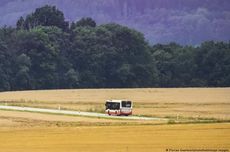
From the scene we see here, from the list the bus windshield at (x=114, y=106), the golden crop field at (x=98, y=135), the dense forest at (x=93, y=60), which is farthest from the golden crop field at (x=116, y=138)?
the dense forest at (x=93, y=60)

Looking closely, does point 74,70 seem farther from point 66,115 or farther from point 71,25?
point 66,115

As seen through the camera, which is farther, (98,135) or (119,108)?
(119,108)

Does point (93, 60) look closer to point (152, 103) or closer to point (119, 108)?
point (152, 103)

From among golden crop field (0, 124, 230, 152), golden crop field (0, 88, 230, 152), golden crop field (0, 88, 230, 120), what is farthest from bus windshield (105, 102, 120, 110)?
golden crop field (0, 124, 230, 152)

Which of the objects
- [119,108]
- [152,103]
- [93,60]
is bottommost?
[119,108]

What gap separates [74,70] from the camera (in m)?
123

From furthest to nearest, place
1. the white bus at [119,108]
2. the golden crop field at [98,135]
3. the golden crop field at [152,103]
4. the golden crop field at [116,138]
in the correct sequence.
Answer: the golden crop field at [152,103], the white bus at [119,108], the golden crop field at [98,135], the golden crop field at [116,138]

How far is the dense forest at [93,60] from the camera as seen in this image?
11519cm

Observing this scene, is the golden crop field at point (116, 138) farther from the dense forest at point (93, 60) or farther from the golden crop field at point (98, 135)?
the dense forest at point (93, 60)

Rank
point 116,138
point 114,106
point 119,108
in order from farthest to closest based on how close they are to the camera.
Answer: point 114,106 → point 119,108 → point 116,138

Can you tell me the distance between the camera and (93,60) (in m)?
124

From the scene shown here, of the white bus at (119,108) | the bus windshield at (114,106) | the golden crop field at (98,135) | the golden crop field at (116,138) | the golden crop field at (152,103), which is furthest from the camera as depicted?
the golden crop field at (152,103)

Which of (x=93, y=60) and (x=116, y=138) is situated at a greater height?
(x=93, y=60)

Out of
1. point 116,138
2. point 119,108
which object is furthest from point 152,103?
point 116,138
